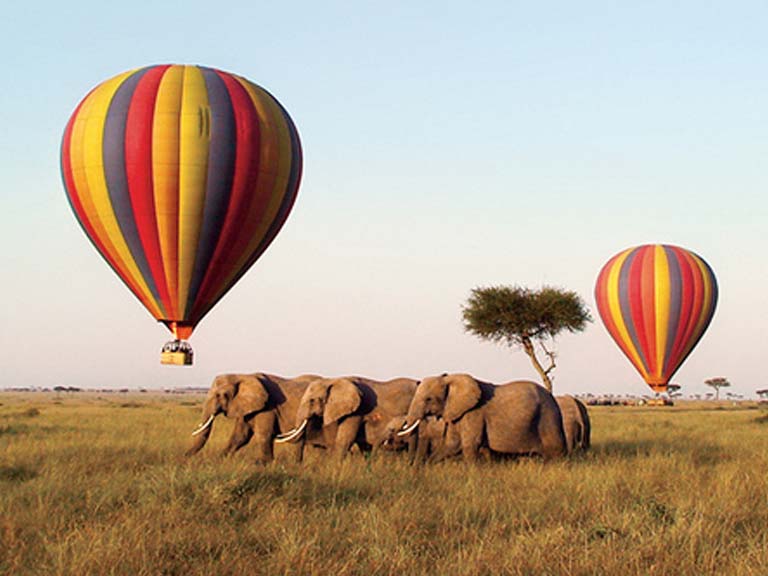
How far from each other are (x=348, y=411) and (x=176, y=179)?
15298 mm

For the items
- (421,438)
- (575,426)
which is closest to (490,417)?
(421,438)

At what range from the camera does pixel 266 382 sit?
61.4 ft

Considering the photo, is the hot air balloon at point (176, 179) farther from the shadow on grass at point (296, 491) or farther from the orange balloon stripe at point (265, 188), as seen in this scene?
the shadow on grass at point (296, 491)

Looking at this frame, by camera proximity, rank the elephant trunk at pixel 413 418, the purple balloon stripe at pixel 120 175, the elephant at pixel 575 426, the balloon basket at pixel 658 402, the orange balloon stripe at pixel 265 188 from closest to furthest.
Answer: the elephant trunk at pixel 413 418 → the elephant at pixel 575 426 → the purple balloon stripe at pixel 120 175 → the orange balloon stripe at pixel 265 188 → the balloon basket at pixel 658 402

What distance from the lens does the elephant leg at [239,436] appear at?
17875 mm

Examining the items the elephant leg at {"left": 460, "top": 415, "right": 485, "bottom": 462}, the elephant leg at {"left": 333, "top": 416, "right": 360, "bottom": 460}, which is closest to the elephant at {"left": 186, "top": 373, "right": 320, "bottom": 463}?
the elephant leg at {"left": 333, "top": 416, "right": 360, "bottom": 460}

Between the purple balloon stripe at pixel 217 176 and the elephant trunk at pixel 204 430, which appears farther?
the purple balloon stripe at pixel 217 176

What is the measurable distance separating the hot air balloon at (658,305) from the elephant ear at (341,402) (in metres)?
42.3

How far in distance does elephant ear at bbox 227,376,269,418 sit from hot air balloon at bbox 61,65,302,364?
13.1m

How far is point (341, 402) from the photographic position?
17.3 m

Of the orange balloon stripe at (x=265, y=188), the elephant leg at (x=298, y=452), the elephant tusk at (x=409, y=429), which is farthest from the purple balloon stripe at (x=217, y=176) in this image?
the elephant tusk at (x=409, y=429)

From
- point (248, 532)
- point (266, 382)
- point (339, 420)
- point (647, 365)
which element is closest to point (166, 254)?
point (266, 382)

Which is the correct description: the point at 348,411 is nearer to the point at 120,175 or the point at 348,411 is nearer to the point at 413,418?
the point at 413,418

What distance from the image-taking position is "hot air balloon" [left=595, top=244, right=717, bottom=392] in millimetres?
56500
